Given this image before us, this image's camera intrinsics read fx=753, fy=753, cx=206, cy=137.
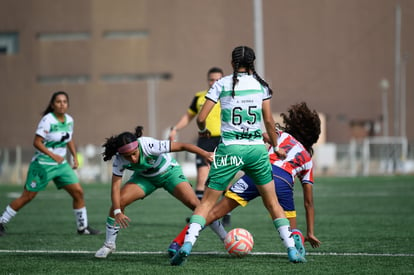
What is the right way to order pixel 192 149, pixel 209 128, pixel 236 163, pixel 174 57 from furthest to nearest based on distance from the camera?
→ pixel 174 57 < pixel 209 128 < pixel 192 149 < pixel 236 163

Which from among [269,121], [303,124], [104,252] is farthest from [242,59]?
[104,252]

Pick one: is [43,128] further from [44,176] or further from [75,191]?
[75,191]

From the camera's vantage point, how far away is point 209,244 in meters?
10.0

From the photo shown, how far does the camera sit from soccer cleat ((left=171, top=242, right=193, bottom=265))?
744 centimetres

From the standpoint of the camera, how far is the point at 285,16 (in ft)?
203

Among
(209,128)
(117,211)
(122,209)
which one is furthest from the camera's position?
(209,128)

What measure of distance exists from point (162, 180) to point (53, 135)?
133 inches

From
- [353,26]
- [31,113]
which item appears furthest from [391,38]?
[31,113]

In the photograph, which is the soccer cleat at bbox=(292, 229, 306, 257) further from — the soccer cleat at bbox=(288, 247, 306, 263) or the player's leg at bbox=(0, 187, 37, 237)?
the player's leg at bbox=(0, 187, 37, 237)

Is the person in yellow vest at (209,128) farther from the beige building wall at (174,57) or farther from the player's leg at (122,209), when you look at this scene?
the beige building wall at (174,57)

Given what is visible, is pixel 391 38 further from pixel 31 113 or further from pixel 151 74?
pixel 31 113

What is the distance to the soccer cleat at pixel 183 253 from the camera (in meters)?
7.44

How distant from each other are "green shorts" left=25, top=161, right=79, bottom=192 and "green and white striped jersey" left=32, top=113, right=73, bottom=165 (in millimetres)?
87

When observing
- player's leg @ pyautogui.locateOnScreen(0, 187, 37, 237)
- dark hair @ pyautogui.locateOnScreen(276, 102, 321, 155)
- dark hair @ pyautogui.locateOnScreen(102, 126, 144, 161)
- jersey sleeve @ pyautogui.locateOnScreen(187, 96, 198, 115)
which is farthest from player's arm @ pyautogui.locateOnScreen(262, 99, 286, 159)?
jersey sleeve @ pyautogui.locateOnScreen(187, 96, 198, 115)
